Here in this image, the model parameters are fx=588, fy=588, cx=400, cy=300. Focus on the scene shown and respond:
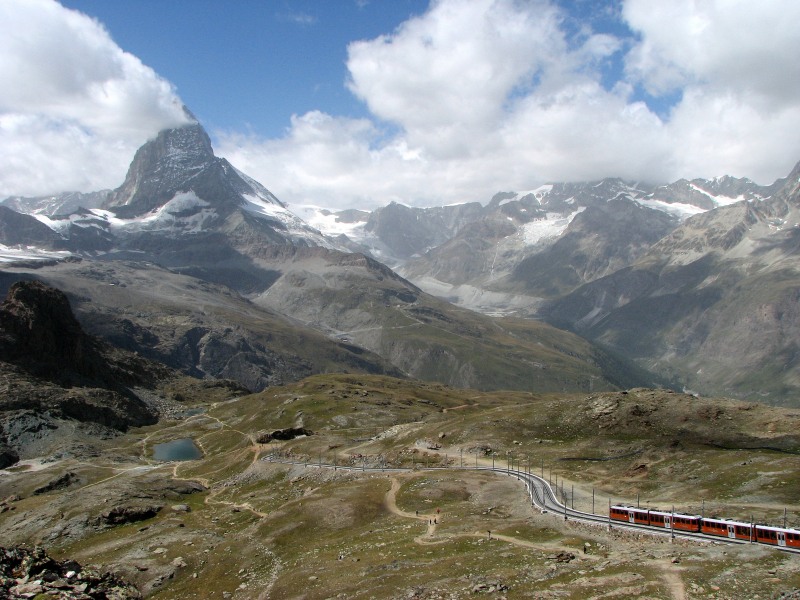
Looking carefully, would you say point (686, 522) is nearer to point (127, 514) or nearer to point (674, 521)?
point (674, 521)

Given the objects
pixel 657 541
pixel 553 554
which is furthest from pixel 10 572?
pixel 657 541

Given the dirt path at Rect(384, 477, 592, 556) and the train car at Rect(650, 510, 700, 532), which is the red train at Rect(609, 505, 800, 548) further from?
the dirt path at Rect(384, 477, 592, 556)

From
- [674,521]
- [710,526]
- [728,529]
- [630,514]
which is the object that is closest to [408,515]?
[630,514]

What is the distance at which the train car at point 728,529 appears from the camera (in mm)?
65875

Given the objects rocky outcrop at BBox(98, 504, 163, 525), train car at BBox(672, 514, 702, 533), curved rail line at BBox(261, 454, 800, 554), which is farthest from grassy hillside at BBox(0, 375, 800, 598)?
train car at BBox(672, 514, 702, 533)

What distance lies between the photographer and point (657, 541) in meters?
67.3

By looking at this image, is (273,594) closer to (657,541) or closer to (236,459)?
(657,541)

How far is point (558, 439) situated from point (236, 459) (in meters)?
87.1

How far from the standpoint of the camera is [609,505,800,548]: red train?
205 feet

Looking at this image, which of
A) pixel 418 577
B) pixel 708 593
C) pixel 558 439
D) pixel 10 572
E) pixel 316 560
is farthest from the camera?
pixel 558 439

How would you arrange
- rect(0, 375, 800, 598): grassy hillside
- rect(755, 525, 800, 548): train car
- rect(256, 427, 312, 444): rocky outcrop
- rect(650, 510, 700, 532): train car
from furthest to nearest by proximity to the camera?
rect(256, 427, 312, 444): rocky outcrop, rect(650, 510, 700, 532): train car, rect(755, 525, 800, 548): train car, rect(0, 375, 800, 598): grassy hillside

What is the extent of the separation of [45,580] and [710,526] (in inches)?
2780

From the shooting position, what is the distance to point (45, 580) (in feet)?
179

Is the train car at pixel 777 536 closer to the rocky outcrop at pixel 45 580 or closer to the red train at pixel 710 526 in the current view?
the red train at pixel 710 526
